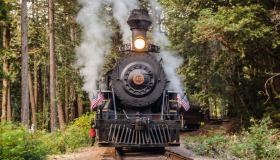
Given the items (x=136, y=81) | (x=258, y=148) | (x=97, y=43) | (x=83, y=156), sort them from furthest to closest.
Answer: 1. (x=97, y=43)
2. (x=83, y=156)
3. (x=136, y=81)
4. (x=258, y=148)

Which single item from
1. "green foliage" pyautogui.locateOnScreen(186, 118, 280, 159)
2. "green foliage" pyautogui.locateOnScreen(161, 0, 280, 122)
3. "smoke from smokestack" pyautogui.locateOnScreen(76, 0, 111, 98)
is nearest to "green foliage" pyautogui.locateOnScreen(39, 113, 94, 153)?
"smoke from smokestack" pyautogui.locateOnScreen(76, 0, 111, 98)

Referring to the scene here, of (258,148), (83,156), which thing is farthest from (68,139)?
(258,148)

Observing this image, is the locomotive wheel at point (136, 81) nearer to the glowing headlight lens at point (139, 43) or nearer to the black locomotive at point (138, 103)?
the black locomotive at point (138, 103)

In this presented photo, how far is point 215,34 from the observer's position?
49.0 feet

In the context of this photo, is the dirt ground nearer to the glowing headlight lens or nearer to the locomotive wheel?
the locomotive wheel

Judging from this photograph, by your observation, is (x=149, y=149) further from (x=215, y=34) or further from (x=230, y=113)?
(x=230, y=113)

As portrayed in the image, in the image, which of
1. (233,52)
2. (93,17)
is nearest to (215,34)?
(233,52)

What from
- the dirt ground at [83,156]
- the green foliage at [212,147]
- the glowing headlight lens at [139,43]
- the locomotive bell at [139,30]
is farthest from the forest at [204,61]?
the glowing headlight lens at [139,43]

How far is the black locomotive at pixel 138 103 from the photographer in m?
11.3

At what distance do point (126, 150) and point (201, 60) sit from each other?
7.93 meters

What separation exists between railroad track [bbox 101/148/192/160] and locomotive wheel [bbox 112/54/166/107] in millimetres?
1439

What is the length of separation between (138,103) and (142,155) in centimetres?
154

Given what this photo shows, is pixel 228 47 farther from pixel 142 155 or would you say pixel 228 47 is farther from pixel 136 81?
pixel 142 155

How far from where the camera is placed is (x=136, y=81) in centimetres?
1212
